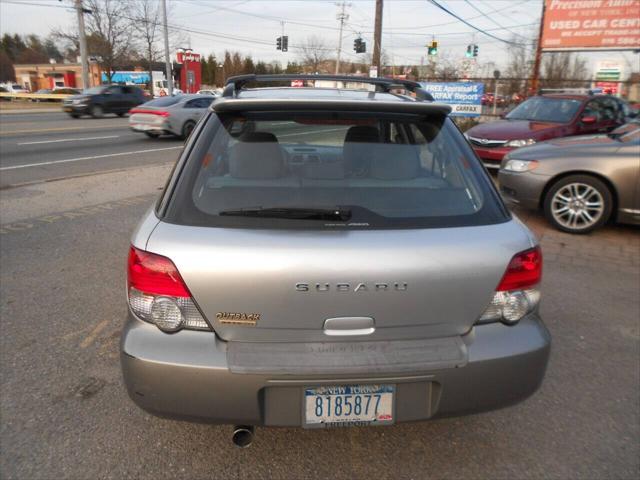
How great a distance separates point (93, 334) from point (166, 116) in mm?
14298

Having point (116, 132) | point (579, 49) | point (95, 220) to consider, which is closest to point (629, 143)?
point (95, 220)

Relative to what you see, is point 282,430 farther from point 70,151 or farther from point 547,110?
point 70,151

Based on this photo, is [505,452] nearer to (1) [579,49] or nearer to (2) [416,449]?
(2) [416,449]

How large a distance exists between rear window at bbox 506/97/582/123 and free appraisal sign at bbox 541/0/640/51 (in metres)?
14.2

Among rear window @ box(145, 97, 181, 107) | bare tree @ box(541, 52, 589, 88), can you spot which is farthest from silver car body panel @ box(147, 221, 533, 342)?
bare tree @ box(541, 52, 589, 88)

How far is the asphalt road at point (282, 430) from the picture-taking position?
2354mm

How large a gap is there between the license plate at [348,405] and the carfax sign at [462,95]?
1676cm

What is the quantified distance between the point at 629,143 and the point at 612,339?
3.48 meters

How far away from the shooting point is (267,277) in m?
1.90

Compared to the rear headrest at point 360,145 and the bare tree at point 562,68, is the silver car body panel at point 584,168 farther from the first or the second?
the bare tree at point 562,68

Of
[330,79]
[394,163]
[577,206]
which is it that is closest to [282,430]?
[394,163]

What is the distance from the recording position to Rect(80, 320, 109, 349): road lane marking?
134 inches

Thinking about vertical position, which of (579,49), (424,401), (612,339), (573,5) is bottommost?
(612,339)

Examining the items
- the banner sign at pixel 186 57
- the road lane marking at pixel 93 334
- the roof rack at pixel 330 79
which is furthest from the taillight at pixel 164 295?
the banner sign at pixel 186 57
